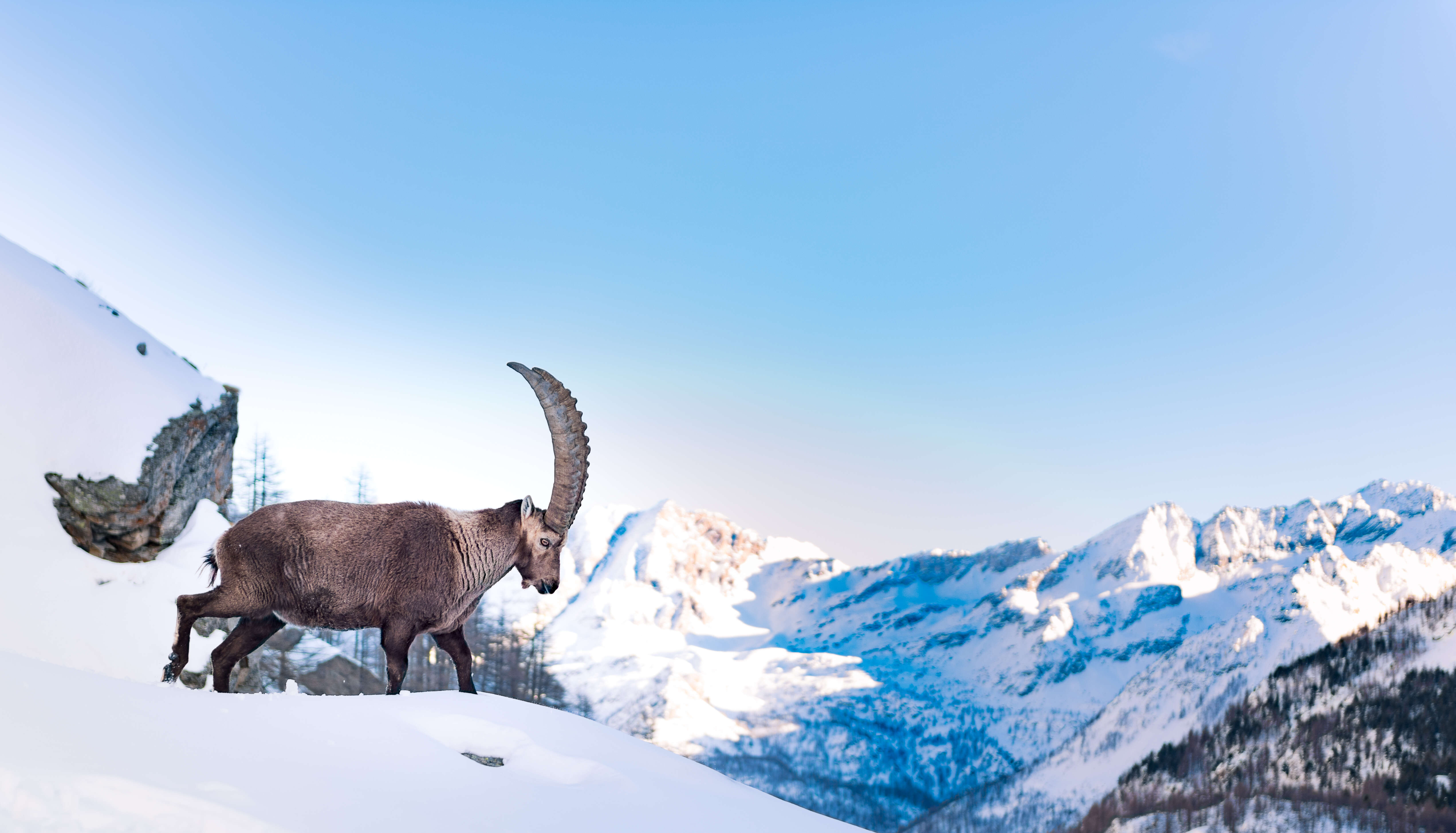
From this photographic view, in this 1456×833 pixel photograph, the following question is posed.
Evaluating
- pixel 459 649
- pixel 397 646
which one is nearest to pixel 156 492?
pixel 459 649

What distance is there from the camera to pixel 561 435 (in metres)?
9.37

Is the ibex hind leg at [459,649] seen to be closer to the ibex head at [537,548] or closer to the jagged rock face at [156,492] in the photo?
the ibex head at [537,548]

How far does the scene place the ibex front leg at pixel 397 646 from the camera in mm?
8523

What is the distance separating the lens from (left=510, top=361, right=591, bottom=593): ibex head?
9.39 meters

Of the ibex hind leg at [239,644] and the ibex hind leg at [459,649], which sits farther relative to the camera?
the ibex hind leg at [459,649]

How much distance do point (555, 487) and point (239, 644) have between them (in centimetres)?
370

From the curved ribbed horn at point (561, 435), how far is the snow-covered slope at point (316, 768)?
2250 millimetres

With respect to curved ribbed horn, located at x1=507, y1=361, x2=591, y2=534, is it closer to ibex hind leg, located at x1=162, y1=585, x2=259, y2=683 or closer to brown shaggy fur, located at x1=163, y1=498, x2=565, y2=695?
brown shaggy fur, located at x1=163, y1=498, x2=565, y2=695

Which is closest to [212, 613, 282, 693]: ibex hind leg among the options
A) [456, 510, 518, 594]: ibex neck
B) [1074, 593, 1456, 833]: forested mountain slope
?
[456, 510, 518, 594]: ibex neck

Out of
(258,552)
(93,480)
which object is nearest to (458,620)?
(258,552)

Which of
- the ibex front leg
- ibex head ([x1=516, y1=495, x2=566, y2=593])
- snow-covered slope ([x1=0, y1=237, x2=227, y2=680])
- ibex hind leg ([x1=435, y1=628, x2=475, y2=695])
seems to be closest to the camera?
the ibex front leg

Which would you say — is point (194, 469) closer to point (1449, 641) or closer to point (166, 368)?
point (166, 368)

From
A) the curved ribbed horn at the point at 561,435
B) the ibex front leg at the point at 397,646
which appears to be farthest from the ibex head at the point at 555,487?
the ibex front leg at the point at 397,646

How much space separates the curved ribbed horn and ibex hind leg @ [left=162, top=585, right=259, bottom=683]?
10.9 feet
